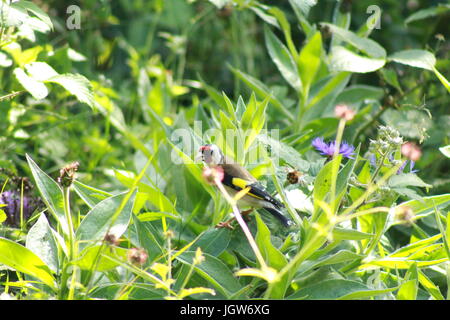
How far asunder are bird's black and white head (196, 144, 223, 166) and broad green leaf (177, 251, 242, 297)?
1.02ft

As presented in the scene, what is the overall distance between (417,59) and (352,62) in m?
0.20

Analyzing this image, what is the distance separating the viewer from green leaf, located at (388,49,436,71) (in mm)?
1842

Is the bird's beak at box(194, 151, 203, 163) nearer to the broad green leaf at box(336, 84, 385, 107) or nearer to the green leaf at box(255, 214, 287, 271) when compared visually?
the green leaf at box(255, 214, 287, 271)

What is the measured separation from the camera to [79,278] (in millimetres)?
1373

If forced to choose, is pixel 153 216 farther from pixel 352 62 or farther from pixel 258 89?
pixel 352 62

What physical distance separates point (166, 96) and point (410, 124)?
1.00m

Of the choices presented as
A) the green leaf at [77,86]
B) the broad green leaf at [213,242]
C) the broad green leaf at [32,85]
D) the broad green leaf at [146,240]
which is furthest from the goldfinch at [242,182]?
the broad green leaf at [32,85]

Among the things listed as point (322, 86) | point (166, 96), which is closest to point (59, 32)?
point (166, 96)

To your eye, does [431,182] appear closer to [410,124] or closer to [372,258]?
[410,124]

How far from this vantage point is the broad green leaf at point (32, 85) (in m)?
1.58

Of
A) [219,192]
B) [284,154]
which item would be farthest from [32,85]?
[284,154]

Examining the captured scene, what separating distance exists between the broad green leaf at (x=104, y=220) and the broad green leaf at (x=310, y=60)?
0.87 metres

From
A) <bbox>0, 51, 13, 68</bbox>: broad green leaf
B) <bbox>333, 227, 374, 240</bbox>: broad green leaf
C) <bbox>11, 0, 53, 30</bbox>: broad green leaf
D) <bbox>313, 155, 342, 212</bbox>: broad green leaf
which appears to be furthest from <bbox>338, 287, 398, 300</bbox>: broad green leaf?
<bbox>0, 51, 13, 68</bbox>: broad green leaf

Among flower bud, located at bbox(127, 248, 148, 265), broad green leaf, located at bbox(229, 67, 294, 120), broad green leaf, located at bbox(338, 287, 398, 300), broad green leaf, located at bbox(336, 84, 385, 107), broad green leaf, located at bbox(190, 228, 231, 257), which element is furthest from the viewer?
broad green leaf, located at bbox(336, 84, 385, 107)
